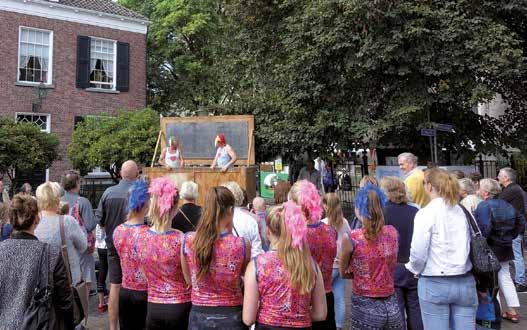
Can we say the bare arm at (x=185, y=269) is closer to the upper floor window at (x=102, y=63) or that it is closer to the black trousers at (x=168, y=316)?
the black trousers at (x=168, y=316)

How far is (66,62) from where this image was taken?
20.4m

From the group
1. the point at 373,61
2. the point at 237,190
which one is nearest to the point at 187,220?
the point at 237,190

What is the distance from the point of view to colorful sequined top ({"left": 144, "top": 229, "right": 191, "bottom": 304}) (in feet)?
11.0

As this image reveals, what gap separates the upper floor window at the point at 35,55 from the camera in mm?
19422

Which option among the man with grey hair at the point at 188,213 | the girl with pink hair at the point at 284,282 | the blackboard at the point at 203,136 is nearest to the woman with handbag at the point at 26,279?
the man with grey hair at the point at 188,213

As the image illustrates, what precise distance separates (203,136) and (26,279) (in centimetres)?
831

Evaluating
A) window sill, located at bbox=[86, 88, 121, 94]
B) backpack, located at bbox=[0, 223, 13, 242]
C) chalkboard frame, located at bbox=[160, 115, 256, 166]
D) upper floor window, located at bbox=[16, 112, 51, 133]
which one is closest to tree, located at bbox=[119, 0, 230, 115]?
window sill, located at bbox=[86, 88, 121, 94]

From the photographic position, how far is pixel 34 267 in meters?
3.10

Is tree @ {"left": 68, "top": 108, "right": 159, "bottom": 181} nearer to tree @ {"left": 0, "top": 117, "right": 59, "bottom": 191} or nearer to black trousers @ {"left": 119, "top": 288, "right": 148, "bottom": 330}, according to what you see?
tree @ {"left": 0, "top": 117, "right": 59, "bottom": 191}

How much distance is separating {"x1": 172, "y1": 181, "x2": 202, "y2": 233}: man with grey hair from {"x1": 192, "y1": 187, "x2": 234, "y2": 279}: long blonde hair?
1330 millimetres

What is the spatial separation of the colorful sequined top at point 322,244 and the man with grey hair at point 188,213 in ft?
4.35

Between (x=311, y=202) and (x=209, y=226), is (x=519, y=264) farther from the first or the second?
(x=209, y=226)

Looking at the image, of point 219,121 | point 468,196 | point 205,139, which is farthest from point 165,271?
point 205,139

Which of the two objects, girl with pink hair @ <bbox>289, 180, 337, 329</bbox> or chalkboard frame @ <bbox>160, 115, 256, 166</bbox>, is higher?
chalkboard frame @ <bbox>160, 115, 256, 166</bbox>
